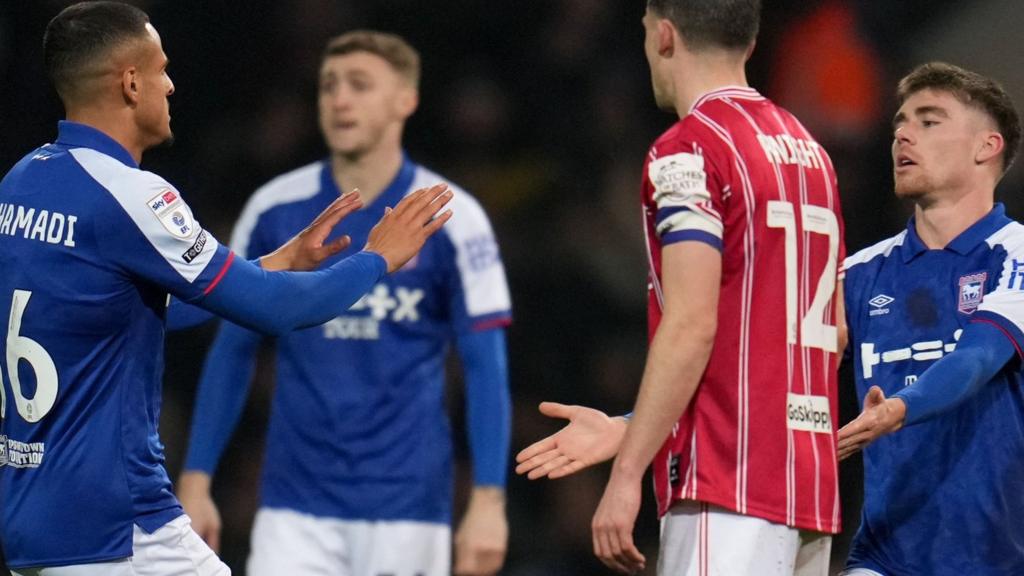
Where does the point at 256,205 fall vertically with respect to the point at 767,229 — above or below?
above

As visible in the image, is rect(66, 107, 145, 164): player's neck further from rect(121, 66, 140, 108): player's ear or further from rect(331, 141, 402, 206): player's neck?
rect(331, 141, 402, 206): player's neck

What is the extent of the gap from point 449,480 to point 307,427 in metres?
0.61

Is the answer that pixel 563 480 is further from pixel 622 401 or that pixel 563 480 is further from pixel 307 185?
pixel 307 185

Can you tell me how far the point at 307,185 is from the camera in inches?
238

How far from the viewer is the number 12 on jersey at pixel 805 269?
3322 mm

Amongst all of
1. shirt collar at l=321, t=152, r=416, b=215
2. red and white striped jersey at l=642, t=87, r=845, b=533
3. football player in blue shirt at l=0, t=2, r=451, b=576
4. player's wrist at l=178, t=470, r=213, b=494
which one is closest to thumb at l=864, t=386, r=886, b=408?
red and white striped jersey at l=642, t=87, r=845, b=533

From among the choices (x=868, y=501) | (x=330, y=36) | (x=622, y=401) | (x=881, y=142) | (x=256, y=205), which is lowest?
(x=868, y=501)

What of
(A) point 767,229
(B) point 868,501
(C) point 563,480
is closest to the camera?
(A) point 767,229

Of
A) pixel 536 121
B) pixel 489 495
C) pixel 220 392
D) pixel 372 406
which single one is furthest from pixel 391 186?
pixel 536 121

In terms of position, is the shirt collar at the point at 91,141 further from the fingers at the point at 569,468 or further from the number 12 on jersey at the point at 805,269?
the number 12 on jersey at the point at 805,269

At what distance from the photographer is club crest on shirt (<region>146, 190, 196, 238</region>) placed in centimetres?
328

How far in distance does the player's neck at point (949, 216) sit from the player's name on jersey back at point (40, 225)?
90.2 inches

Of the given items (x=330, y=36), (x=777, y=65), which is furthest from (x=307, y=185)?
(x=777, y=65)

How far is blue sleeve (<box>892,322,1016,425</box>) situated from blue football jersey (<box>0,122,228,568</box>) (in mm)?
1660
